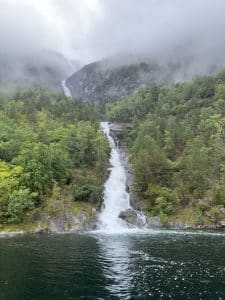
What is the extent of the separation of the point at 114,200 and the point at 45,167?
18.7m

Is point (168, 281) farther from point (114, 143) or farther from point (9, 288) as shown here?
point (114, 143)

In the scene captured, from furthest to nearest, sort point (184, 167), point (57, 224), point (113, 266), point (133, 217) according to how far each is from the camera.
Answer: point (184, 167), point (133, 217), point (57, 224), point (113, 266)

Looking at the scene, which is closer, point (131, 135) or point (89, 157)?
point (89, 157)

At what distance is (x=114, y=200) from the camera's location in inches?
3996

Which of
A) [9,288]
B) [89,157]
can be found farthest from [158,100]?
[9,288]

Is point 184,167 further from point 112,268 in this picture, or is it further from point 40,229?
point 112,268

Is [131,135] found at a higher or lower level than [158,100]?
lower

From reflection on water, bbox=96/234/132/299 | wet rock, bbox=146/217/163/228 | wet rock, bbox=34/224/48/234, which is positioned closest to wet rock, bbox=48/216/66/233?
wet rock, bbox=34/224/48/234

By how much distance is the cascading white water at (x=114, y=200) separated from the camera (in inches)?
3526

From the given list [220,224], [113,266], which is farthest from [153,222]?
[113,266]

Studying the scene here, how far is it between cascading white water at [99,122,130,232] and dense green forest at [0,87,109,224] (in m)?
2.97

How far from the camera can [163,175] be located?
103188 millimetres

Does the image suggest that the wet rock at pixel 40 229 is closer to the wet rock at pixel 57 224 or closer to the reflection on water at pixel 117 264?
the wet rock at pixel 57 224

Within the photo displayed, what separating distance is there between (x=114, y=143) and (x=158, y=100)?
49.5 meters
